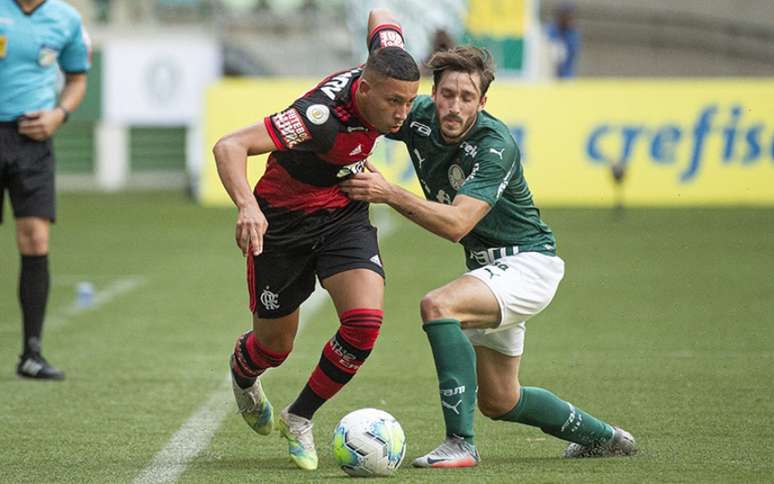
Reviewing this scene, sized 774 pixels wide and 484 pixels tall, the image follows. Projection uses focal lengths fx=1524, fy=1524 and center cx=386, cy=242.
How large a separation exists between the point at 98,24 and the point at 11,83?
19.5 meters

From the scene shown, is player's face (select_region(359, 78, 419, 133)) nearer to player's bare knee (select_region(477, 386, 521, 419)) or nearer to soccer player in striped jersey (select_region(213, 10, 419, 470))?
soccer player in striped jersey (select_region(213, 10, 419, 470))

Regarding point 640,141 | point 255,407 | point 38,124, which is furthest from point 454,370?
point 640,141

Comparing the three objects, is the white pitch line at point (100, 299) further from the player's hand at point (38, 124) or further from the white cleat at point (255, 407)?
the white cleat at point (255, 407)

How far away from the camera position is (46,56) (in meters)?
8.48

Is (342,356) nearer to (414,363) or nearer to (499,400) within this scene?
(499,400)

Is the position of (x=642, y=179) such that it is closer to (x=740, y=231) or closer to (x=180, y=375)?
(x=740, y=231)

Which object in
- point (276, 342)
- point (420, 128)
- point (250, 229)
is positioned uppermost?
point (420, 128)

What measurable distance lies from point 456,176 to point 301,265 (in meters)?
0.75

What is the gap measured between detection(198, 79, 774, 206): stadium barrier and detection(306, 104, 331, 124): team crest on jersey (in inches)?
570

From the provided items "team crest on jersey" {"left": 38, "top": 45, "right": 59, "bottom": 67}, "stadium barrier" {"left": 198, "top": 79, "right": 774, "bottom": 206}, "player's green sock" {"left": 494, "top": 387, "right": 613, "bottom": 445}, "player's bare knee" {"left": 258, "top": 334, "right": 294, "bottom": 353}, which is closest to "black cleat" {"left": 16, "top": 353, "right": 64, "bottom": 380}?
"team crest on jersey" {"left": 38, "top": 45, "right": 59, "bottom": 67}

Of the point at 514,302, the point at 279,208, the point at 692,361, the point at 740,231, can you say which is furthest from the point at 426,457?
the point at 740,231

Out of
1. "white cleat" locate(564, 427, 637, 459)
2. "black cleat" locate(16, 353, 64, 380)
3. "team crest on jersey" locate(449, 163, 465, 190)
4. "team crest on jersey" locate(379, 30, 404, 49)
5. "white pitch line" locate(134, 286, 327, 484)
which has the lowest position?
"black cleat" locate(16, 353, 64, 380)

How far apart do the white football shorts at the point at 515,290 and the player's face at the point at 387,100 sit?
2.26 ft

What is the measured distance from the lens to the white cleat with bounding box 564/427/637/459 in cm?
614
